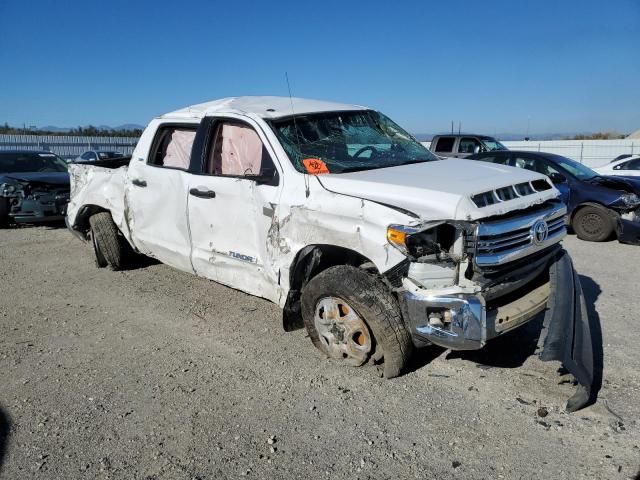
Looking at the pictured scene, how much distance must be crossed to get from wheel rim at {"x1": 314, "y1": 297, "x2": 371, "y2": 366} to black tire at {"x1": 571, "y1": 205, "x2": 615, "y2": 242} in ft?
21.3

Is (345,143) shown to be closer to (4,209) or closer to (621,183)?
(621,183)

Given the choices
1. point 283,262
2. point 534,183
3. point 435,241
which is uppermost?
point 534,183

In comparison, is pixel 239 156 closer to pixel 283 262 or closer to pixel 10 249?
pixel 283 262

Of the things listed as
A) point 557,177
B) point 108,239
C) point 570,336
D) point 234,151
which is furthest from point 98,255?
point 557,177

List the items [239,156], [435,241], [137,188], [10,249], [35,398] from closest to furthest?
[435,241]
[35,398]
[239,156]
[137,188]
[10,249]

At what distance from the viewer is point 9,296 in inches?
238

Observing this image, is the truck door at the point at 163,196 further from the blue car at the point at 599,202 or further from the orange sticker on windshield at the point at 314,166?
the blue car at the point at 599,202

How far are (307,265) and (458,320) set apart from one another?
128cm

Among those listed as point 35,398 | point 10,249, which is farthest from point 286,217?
point 10,249

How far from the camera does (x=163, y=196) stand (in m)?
5.34

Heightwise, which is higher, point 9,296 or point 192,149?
point 192,149

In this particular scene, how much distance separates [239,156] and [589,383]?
128 inches

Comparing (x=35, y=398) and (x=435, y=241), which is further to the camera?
(x=35, y=398)

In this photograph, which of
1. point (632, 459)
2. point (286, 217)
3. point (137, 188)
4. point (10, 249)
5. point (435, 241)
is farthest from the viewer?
point (10, 249)
